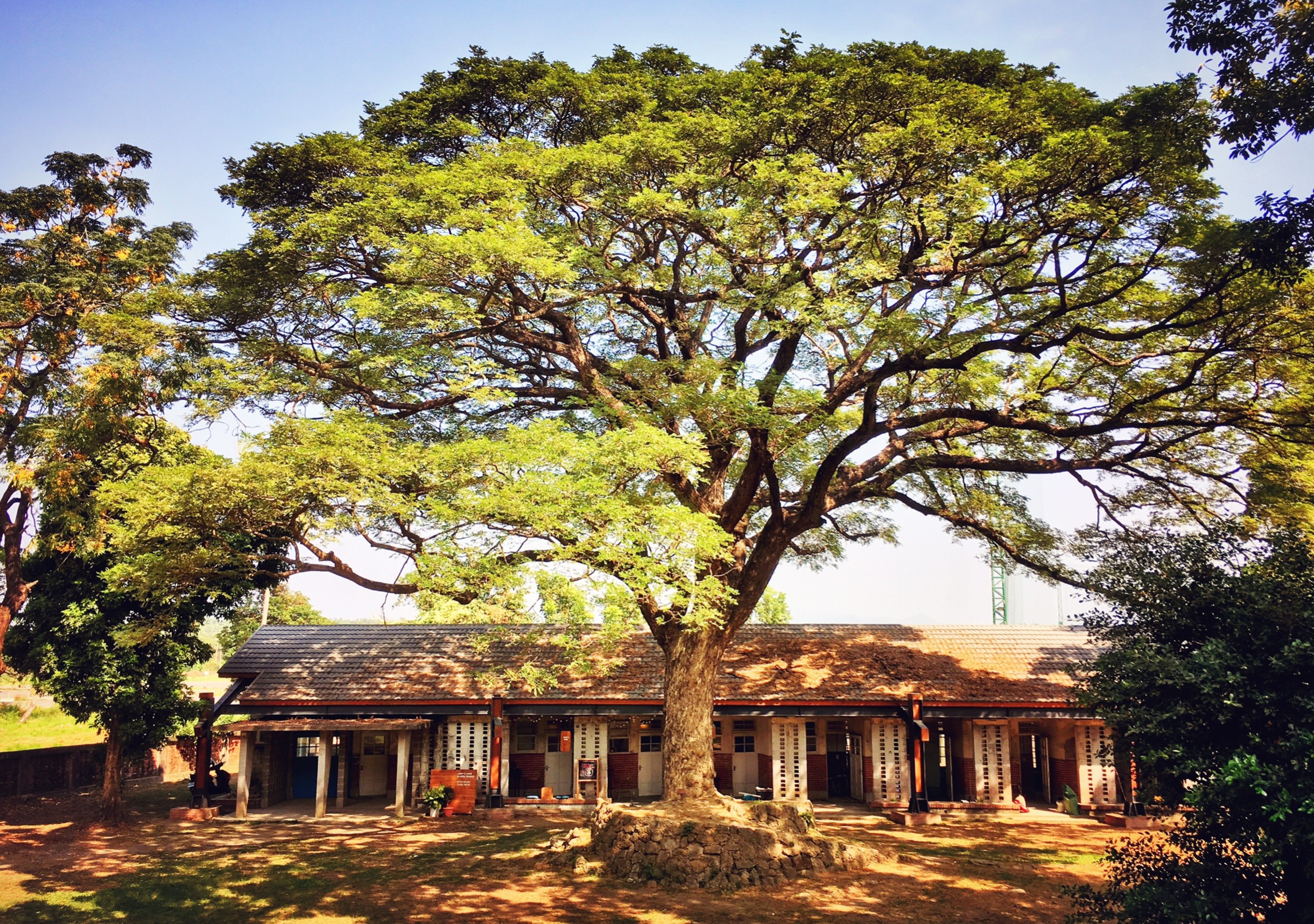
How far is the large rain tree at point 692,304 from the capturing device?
11.2 m

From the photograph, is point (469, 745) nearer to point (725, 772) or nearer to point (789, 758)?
point (725, 772)

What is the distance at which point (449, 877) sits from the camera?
1262cm

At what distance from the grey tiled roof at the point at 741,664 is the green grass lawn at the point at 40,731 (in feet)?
47.8

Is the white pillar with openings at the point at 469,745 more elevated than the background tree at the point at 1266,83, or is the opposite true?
the background tree at the point at 1266,83

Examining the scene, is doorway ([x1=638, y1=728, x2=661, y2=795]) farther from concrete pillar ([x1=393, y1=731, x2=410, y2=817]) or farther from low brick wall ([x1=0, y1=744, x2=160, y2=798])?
low brick wall ([x1=0, y1=744, x2=160, y2=798])

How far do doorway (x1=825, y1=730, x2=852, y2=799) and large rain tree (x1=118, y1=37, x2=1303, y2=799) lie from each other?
7.84 m

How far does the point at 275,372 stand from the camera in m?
13.1

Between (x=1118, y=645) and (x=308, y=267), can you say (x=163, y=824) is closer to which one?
(x=308, y=267)

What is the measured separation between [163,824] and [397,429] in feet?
33.6

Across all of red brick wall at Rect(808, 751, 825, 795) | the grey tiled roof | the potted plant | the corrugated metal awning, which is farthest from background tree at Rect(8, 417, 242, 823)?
red brick wall at Rect(808, 751, 825, 795)

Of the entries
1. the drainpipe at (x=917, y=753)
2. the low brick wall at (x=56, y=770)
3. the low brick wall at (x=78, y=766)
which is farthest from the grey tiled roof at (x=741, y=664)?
the low brick wall at (x=56, y=770)

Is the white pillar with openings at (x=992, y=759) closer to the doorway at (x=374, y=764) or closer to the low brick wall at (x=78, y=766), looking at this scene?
the doorway at (x=374, y=764)

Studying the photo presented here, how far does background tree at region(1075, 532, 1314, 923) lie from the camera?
253 inches

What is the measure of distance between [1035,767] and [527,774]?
12841 mm
